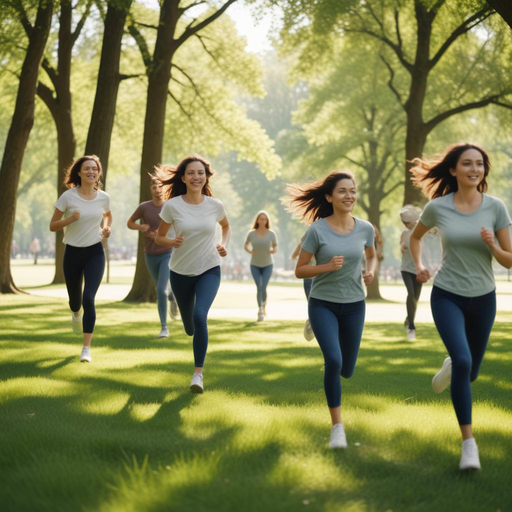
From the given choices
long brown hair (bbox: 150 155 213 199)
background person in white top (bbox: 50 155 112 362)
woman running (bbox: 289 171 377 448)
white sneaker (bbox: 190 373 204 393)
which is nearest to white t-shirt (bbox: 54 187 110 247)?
background person in white top (bbox: 50 155 112 362)

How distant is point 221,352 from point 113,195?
9389 cm

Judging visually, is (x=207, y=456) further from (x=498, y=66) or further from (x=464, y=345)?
(x=498, y=66)

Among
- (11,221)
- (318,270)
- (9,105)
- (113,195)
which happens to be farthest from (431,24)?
(113,195)

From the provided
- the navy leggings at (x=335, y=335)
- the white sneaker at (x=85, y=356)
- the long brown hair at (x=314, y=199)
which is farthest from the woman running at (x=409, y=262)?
the navy leggings at (x=335, y=335)

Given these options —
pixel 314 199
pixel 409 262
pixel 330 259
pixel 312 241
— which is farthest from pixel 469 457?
pixel 409 262

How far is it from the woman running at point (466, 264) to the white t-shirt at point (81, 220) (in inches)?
189

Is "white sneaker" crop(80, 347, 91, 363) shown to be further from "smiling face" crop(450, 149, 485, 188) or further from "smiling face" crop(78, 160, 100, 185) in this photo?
"smiling face" crop(450, 149, 485, 188)

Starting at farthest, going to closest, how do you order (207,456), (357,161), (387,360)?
(357,161) < (387,360) < (207,456)

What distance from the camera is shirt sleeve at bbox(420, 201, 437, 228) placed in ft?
18.7

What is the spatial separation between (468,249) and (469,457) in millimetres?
1437

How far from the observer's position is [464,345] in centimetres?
535

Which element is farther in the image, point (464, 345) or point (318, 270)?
point (318, 270)

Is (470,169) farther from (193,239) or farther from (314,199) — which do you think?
(193,239)

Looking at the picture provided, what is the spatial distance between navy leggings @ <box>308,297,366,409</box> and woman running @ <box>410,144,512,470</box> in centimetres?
64
